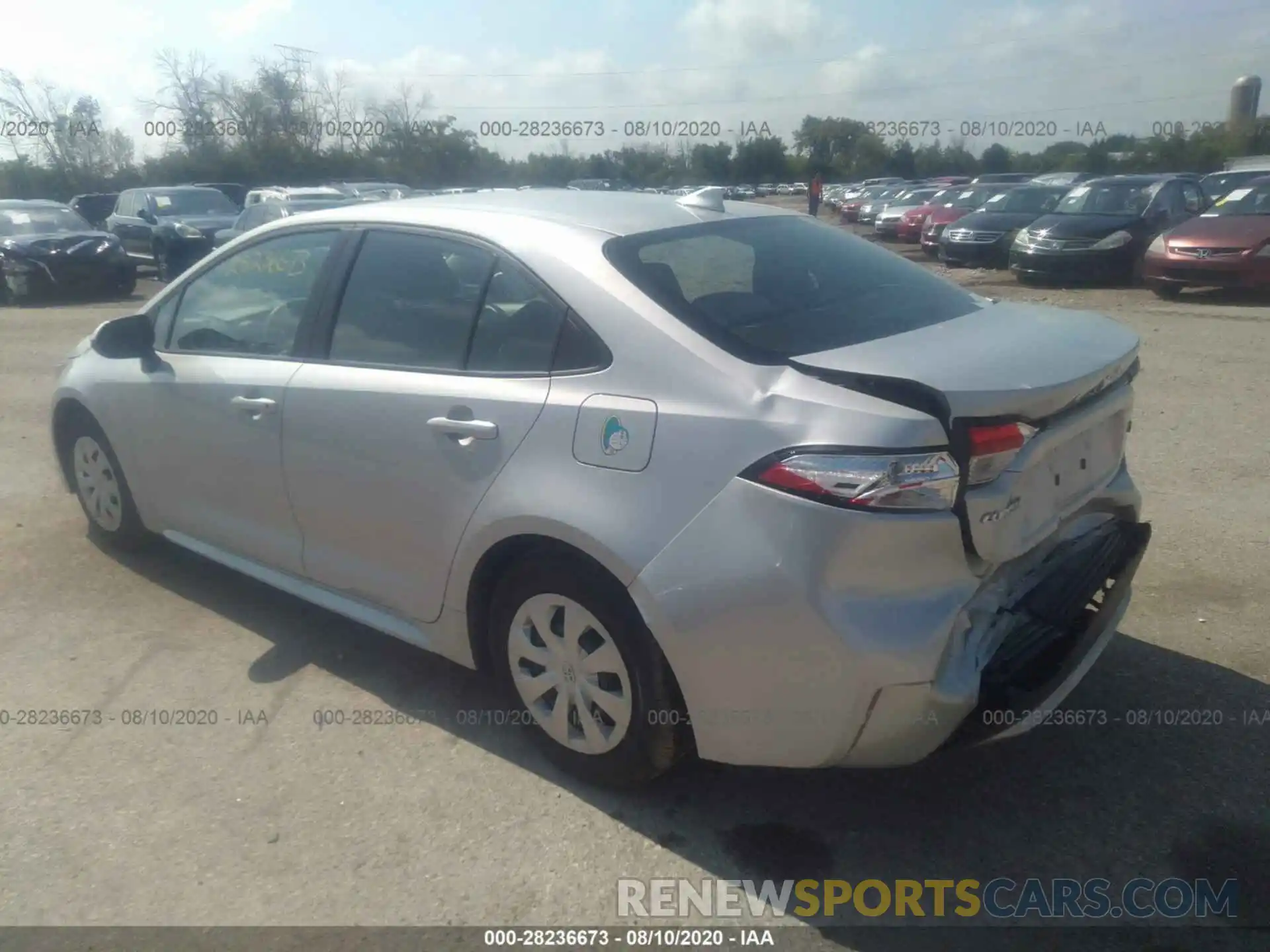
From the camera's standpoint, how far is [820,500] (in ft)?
8.16

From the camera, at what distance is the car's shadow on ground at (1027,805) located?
277 centimetres

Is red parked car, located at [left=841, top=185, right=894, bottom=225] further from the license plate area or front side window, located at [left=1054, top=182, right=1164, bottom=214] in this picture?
the license plate area

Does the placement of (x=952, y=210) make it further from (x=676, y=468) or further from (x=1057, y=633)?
(x=676, y=468)

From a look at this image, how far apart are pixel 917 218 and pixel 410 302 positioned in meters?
22.0

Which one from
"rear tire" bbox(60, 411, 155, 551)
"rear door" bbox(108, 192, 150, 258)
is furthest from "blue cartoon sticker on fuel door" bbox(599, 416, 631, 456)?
"rear door" bbox(108, 192, 150, 258)

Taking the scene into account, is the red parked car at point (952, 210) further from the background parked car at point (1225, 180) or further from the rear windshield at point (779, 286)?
the rear windshield at point (779, 286)

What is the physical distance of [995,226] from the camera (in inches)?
713

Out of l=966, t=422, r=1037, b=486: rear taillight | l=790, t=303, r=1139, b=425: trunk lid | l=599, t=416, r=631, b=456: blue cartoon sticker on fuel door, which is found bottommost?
l=599, t=416, r=631, b=456: blue cartoon sticker on fuel door

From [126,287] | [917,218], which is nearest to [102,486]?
[126,287]

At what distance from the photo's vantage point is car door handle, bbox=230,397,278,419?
12.3ft

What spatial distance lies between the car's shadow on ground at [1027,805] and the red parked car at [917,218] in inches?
822

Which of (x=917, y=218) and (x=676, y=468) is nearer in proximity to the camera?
(x=676, y=468)

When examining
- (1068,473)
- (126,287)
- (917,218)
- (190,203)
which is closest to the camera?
(1068,473)

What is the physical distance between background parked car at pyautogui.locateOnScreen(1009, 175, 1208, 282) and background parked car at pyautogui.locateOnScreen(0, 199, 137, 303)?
13.9 meters
